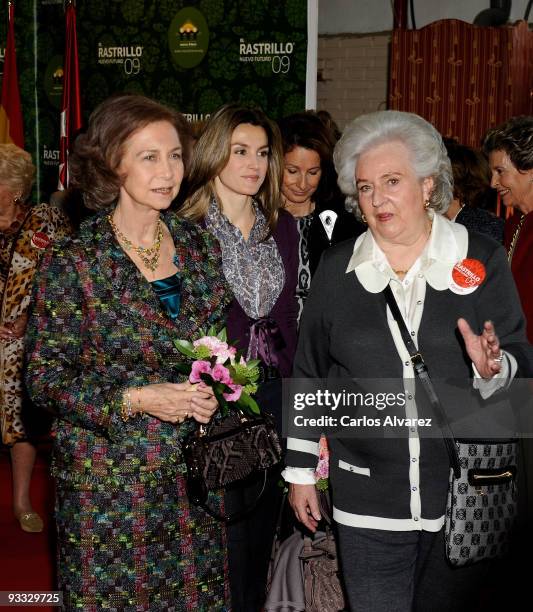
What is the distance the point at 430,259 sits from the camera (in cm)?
275

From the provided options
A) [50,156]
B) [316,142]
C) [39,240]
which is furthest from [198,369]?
[50,156]

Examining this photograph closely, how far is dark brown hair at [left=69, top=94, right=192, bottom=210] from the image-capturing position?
2791 mm

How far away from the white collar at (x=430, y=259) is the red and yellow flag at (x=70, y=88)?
524 centimetres

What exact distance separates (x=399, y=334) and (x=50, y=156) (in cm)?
656

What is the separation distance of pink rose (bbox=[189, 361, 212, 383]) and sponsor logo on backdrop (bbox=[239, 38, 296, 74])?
4.84 metres

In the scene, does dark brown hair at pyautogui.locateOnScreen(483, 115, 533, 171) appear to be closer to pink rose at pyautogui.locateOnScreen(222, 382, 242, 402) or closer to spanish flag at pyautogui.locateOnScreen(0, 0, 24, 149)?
pink rose at pyautogui.locateOnScreen(222, 382, 242, 402)

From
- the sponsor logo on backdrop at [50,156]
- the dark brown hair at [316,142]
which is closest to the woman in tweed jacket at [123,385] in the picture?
the dark brown hair at [316,142]

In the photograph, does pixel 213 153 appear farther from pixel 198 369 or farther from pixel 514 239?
pixel 514 239

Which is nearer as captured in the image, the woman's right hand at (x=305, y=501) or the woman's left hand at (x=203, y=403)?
the woman's left hand at (x=203, y=403)

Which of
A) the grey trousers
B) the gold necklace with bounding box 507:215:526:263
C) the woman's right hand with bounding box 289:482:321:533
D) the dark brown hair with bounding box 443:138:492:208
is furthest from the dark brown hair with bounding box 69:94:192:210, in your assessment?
the dark brown hair with bounding box 443:138:492:208

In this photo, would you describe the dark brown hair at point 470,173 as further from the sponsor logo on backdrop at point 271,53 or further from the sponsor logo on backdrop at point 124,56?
the sponsor logo on backdrop at point 124,56

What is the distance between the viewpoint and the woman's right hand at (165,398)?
2.63m

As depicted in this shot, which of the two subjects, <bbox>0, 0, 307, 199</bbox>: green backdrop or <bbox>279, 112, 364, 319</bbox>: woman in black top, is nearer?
<bbox>279, 112, 364, 319</bbox>: woman in black top

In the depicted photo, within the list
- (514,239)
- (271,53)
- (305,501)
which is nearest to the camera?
(305,501)
